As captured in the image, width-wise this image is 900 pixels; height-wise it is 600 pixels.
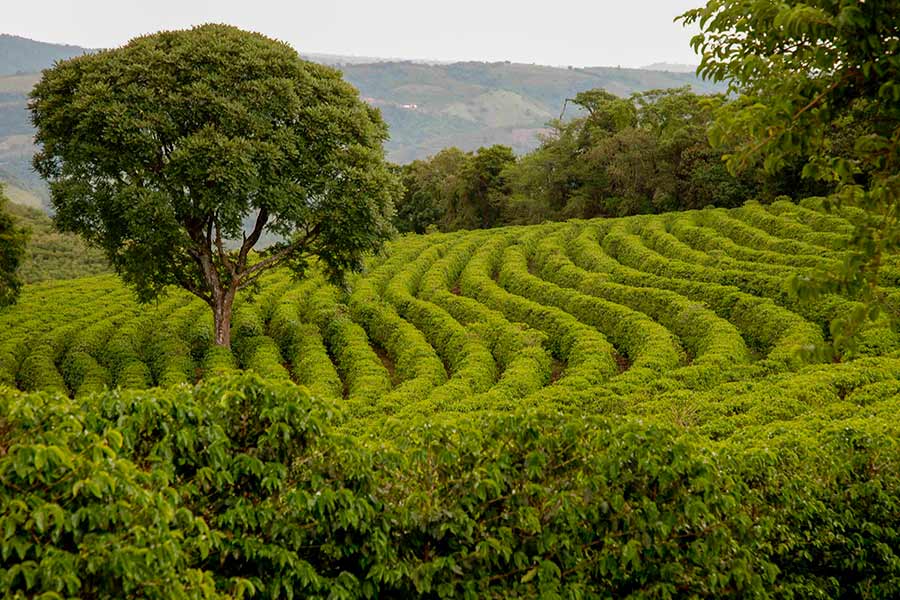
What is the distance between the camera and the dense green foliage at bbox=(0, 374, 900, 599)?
19.7ft

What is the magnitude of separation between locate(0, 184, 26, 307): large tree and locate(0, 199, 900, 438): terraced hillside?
135 cm

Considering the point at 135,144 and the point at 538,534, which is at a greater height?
the point at 135,144

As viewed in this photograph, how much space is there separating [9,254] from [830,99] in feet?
107

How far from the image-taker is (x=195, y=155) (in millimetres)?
21641

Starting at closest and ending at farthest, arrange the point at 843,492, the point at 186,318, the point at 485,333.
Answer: the point at 843,492 → the point at 485,333 → the point at 186,318

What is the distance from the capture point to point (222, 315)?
24969mm

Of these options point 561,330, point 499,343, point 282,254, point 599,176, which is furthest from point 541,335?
point 599,176

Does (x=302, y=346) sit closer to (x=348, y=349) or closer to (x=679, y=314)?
(x=348, y=349)

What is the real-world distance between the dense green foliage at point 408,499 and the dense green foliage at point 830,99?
2.52 meters

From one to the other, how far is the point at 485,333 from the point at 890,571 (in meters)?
16.7

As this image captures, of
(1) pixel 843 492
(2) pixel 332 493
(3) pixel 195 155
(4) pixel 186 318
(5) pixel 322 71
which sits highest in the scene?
(5) pixel 322 71

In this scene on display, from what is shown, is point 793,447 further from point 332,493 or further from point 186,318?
point 186,318

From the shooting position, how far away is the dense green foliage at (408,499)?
19.7 feet

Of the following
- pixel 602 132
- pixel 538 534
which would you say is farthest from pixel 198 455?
pixel 602 132
